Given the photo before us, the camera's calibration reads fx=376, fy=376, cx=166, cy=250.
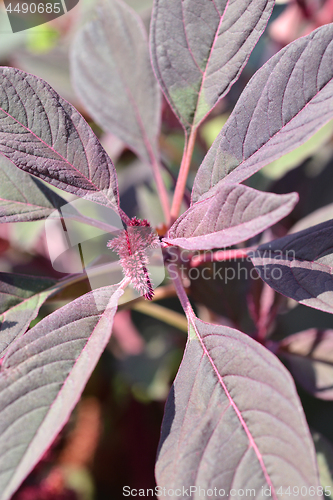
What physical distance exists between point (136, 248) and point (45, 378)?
288mm

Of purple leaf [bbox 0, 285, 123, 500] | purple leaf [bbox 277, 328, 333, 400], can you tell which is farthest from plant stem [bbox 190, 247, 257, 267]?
purple leaf [bbox 277, 328, 333, 400]

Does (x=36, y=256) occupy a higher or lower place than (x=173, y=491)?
higher

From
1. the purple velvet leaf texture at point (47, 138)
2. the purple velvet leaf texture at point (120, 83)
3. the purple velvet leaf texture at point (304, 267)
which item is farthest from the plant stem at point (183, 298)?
the purple velvet leaf texture at point (120, 83)

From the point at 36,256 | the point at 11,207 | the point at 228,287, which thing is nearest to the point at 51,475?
the point at 36,256

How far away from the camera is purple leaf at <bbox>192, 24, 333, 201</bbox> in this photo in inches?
24.9

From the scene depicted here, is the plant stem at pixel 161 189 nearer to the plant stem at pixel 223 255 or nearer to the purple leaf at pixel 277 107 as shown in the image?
the plant stem at pixel 223 255

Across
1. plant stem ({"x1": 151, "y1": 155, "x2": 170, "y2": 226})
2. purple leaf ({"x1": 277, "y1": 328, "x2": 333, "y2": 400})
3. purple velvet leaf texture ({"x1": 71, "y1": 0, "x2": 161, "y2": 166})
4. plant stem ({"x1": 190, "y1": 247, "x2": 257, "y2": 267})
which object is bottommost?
purple leaf ({"x1": 277, "y1": 328, "x2": 333, "y2": 400})

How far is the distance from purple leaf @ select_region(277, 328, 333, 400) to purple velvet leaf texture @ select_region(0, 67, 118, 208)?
0.72 m

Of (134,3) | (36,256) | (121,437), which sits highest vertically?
(134,3)

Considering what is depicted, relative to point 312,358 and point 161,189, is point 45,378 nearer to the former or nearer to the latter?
point 161,189

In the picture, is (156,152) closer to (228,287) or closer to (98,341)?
(228,287)

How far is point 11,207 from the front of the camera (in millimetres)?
799

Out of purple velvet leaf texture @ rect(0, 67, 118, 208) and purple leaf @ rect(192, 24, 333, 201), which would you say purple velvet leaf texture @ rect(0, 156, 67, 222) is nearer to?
purple velvet leaf texture @ rect(0, 67, 118, 208)

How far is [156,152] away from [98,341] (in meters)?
0.64
